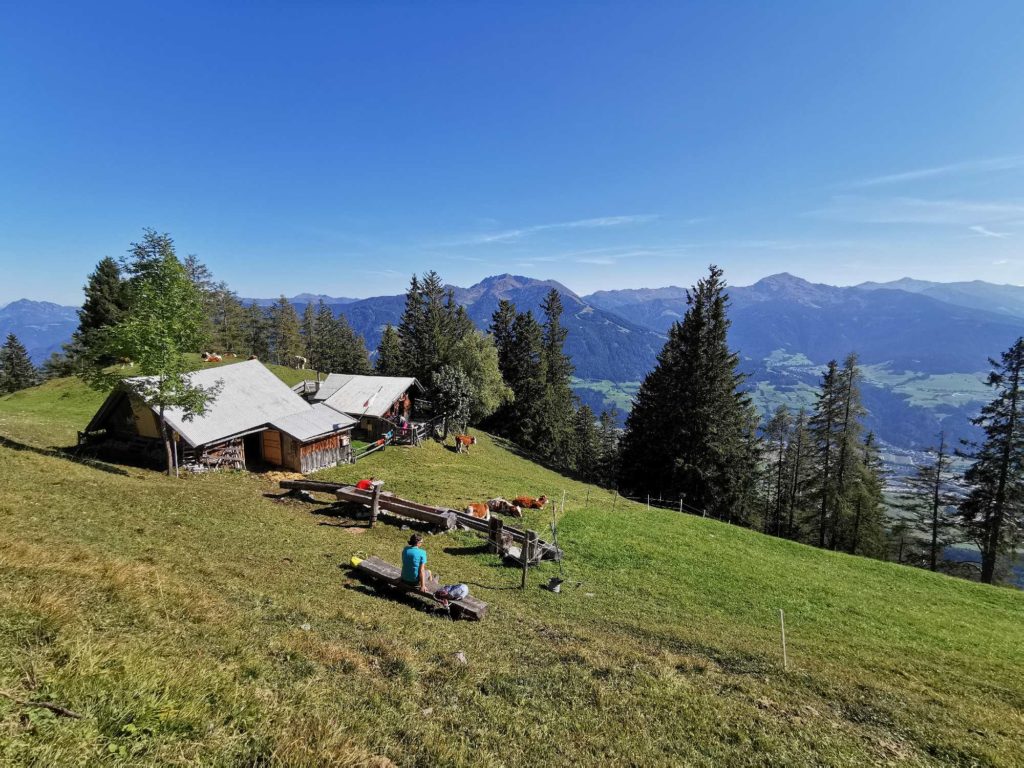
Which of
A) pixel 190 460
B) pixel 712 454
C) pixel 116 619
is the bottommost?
pixel 712 454

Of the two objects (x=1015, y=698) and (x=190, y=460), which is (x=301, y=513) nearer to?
(x=190, y=460)

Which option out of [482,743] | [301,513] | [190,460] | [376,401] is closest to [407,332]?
[376,401]

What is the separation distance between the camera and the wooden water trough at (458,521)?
63.3 ft

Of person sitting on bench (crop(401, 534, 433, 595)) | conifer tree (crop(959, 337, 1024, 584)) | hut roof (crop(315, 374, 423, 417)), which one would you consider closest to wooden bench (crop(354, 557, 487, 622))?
person sitting on bench (crop(401, 534, 433, 595))

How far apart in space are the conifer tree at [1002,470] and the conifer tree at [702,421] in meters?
17.3

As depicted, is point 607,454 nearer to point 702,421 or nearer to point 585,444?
point 585,444

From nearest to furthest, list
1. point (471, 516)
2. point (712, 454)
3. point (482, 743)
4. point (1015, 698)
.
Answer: point (482, 743)
point (1015, 698)
point (471, 516)
point (712, 454)

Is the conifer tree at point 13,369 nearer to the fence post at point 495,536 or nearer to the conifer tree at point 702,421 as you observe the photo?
the fence post at point 495,536

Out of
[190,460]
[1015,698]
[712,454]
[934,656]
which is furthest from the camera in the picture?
[712,454]

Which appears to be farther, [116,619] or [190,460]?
[190,460]

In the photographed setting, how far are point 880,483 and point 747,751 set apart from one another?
54.7 metres

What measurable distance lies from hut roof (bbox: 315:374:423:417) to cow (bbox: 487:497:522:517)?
22.0 metres

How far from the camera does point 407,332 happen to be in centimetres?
7169

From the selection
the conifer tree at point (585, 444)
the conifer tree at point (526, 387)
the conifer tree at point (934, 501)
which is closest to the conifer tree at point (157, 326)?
the conifer tree at point (526, 387)
